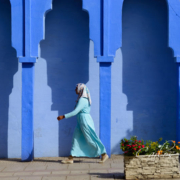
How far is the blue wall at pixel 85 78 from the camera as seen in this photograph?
788 cm

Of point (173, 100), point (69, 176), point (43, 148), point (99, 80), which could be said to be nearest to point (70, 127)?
point (43, 148)

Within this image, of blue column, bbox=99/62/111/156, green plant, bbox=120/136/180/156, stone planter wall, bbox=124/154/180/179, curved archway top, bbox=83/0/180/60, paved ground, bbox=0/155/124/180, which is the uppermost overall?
curved archway top, bbox=83/0/180/60

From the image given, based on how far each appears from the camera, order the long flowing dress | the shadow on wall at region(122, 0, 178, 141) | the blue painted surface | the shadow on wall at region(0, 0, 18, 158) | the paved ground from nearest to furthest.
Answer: the paved ground → the long flowing dress → the blue painted surface → the shadow on wall at region(0, 0, 18, 158) → the shadow on wall at region(122, 0, 178, 141)

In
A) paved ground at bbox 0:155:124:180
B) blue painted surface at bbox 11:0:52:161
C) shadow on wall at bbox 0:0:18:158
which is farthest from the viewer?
shadow on wall at bbox 0:0:18:158

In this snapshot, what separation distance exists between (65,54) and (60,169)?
271 cm

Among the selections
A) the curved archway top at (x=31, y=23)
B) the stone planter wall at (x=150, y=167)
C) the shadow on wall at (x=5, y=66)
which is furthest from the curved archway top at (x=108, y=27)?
the stone planter wall at (x=150, y=167)

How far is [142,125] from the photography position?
26.3 ft

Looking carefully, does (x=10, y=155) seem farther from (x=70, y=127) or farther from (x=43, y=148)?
(x=70, y=127)

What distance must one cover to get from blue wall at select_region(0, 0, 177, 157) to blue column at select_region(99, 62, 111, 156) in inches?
22.1

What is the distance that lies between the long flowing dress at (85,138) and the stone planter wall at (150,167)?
4.43 ft

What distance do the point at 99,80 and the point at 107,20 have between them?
132cm

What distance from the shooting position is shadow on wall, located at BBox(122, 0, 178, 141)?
7.98 m

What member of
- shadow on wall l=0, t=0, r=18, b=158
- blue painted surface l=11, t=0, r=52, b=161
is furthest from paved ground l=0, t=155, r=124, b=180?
shadow on wall l=0, t=0, r=18, b=158

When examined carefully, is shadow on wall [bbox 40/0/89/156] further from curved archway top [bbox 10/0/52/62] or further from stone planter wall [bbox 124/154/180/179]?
stone planter wall [bbox 124/154/180/179]
